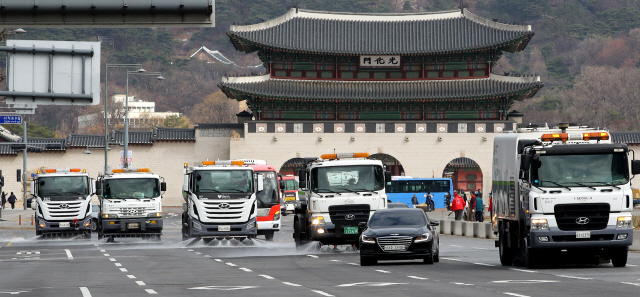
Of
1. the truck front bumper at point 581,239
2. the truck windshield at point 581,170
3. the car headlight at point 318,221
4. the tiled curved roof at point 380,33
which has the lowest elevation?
the car headlight at point 318,221

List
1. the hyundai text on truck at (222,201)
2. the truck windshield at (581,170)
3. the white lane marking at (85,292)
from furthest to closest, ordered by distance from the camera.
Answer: the hyundai text on truck at (222,201) < the truck windshield at (581,170) < the white lane marking at (85,292)

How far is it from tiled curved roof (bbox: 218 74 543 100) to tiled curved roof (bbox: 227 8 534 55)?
235cm

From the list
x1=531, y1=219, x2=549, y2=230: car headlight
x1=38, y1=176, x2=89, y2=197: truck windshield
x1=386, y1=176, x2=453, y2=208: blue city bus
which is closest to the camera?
x1=531, y1=219, x2=549, y2=230: car headlight

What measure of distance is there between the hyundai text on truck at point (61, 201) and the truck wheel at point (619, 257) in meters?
23.7

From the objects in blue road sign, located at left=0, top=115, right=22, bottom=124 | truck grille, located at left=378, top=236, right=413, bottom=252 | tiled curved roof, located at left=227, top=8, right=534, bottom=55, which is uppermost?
tiled curved roof, located at left=227, top=8, right=534, bottom=55

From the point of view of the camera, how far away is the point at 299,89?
64375 millimetres

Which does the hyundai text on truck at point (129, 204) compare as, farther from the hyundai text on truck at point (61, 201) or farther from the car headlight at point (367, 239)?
the car headlight at point (367, 239)

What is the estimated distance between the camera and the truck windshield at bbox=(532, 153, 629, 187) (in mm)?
20188

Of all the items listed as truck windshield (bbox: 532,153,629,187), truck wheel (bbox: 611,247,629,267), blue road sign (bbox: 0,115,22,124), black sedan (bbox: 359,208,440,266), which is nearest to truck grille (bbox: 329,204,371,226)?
black sedan (bbox: 359,208,440,266)

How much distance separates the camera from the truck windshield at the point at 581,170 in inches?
795

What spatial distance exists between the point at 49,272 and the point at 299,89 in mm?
43613

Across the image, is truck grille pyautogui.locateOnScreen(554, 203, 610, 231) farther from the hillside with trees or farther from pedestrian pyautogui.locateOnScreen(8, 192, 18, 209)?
the hillside with trees

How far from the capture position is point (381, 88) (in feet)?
213

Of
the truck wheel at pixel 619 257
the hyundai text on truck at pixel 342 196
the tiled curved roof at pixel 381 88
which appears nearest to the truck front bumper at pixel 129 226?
the hyundai text on truck at pixel 342 196
